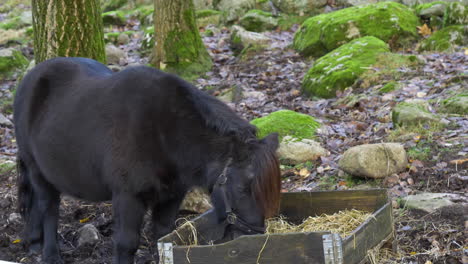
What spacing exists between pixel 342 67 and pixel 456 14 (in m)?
3.39

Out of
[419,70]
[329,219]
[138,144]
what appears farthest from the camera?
[419,70]

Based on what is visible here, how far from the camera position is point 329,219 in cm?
464

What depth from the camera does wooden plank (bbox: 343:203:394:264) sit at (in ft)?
12.3

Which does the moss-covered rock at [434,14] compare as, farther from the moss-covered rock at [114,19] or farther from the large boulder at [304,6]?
the moss-covered rock at [114,19]

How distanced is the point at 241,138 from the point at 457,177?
2.82m

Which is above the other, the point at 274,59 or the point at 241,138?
the point at 241,138

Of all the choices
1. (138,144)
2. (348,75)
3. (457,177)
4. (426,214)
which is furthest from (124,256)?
(348,75)

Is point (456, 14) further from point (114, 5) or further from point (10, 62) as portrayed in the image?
point (114, 5)

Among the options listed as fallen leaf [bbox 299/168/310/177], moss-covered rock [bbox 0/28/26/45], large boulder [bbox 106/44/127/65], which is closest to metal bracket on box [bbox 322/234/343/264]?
fallen leaf [bbox 299/168/310/177]

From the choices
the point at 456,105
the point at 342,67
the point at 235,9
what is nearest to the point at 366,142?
the point at 456,105

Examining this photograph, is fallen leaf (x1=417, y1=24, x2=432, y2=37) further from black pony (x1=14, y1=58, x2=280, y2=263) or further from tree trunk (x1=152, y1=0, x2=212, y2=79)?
black pony (x1=14, y1=58, x2=280, y2=263)

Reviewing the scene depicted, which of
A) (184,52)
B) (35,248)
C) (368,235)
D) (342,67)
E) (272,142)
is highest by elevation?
(272,142)

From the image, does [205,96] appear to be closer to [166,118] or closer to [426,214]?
[166,118]

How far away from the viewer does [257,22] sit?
14.8 meters
